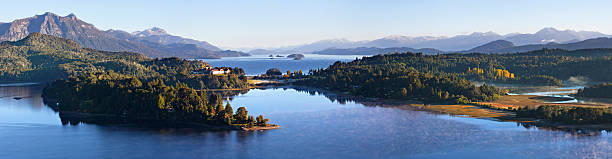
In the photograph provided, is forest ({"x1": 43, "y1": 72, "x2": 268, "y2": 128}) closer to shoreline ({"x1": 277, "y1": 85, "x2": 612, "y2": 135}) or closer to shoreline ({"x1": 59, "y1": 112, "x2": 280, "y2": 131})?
shoreline ({"x1": 59, "y1": 112, "x2": 280, "y2": 131})

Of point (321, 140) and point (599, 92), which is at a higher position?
point (599, 92)

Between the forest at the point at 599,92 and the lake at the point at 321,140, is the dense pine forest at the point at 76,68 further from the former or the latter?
the forest at the point at 599,92

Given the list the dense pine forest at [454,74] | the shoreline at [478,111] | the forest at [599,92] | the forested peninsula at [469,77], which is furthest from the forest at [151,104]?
the forest at [599,92]

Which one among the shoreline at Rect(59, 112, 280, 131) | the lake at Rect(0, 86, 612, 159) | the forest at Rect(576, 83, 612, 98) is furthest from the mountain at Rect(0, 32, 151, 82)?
the forest at Rect(576, 83, 612, 98)

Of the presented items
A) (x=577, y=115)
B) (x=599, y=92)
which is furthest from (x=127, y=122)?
(x=599, y=92)

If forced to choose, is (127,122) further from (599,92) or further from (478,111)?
(599,92)

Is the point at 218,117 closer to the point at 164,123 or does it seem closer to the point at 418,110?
the point at 164,123

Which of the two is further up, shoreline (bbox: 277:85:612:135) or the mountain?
the mountain
